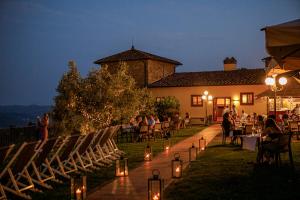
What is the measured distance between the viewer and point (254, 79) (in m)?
35.9

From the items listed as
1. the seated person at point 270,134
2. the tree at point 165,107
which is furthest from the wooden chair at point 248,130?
the tree at point 165,107

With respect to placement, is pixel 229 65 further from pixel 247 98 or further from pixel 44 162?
pixel 44 162

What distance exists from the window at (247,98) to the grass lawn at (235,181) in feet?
78.7

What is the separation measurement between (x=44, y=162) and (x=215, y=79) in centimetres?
3001

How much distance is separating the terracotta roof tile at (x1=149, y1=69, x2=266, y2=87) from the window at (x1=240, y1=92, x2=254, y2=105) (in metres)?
0.90

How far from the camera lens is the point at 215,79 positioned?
1483 inches

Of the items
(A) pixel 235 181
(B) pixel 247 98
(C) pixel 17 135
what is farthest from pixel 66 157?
(B) pixel 247 98

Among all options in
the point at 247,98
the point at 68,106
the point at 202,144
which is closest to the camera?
the point at 202,144

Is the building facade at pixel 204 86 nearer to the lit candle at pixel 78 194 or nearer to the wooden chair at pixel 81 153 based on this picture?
the wooden chair at pixel 81 153

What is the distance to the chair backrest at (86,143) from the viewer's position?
10250mm

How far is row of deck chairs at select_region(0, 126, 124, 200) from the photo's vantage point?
284 inches

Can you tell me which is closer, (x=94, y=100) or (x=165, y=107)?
(x=94, y=100)

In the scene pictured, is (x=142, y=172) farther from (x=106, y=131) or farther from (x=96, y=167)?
(x=106, y=131)

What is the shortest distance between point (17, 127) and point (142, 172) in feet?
33.9
